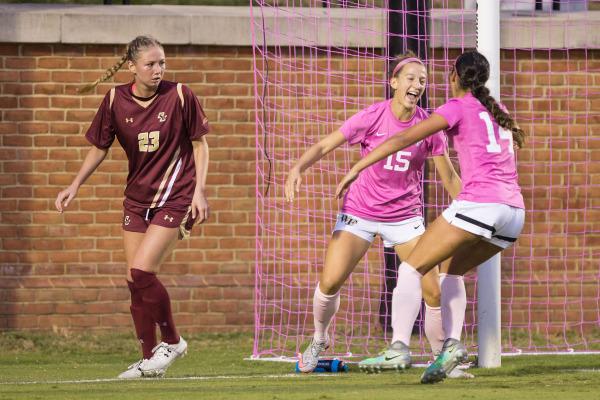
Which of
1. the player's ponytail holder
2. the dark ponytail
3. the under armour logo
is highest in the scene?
the player's ponytail holder

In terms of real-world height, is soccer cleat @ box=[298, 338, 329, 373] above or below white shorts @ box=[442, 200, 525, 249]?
below

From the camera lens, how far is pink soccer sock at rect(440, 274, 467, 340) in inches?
300

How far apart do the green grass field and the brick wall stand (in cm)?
35

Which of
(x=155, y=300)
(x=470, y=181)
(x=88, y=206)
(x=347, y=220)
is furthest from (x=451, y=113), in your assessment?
(x=88, y=206)

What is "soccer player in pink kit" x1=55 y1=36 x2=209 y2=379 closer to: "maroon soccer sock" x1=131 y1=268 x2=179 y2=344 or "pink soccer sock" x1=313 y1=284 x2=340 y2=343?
"maroon soccer sock" x1=131 y1=268 x2=179 y2=344

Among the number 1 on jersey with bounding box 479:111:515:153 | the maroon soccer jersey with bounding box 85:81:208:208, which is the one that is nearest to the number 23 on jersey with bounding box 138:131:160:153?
the maroon soccer jersey with bounding box 85:81:208:208

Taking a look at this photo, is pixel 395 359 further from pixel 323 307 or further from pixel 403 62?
pixel 403 62

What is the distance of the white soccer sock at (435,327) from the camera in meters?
7.92

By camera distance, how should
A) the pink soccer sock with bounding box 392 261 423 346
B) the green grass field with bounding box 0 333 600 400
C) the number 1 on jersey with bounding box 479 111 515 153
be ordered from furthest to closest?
1. the pink soccer sock with bounding box 392 261 423 346
2. the number 1 on jersey with bounding box 479 111 515 153
3. the green grass field with bounding box 0 333 600 400

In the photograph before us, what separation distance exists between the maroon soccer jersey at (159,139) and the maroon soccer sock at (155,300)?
1.41 feet

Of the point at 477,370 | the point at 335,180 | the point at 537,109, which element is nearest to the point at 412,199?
the point at 477,370

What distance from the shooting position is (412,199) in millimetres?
8242

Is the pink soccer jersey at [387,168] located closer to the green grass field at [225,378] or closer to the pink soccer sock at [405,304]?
the pink soccer sock at [405,304]

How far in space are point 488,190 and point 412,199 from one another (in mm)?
1237
